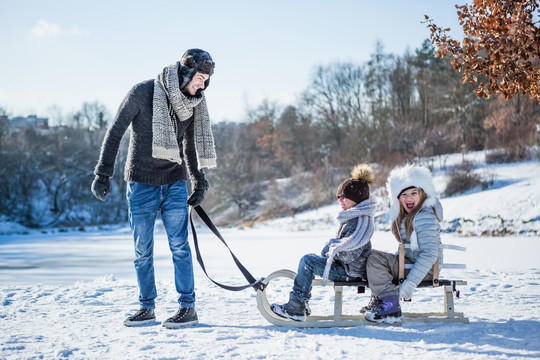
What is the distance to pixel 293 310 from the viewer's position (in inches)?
122

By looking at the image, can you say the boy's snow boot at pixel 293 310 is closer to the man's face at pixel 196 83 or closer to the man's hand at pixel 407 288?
the man's hand at pixel 407 288

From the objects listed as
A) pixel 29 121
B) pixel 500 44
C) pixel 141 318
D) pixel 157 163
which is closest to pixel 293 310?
pixel 141 318

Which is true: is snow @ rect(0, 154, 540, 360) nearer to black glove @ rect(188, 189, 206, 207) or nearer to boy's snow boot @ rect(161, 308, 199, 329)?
boy's snow boot @ rect(161, 308, 199, 329)

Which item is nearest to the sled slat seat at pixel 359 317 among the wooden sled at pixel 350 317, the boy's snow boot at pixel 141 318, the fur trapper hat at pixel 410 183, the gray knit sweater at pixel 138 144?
the wooden sled at pixel 350 317

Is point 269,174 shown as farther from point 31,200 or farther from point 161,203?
point 161,203

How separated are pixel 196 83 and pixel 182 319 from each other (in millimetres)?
1691

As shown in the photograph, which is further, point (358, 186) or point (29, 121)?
point (29, 121)

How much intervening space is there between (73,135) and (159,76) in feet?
147

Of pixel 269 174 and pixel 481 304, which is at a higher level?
pixel 269 174

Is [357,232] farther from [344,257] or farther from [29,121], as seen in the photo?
[29,121]

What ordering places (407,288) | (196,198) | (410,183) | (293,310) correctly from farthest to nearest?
1. (196,198)
2. (410,183)
3. (293,310)
4. (407,288)

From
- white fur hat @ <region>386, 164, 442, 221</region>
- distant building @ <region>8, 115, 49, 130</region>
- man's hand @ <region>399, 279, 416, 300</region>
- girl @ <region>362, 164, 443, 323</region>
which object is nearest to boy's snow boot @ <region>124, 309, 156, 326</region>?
girl @ <region>362, 164, 443, 323</region>

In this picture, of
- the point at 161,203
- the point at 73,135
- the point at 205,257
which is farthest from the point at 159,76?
the point at 73,135

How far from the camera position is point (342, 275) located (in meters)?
3.21
